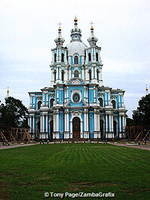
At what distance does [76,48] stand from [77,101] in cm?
1555

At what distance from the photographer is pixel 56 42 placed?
6906 cm

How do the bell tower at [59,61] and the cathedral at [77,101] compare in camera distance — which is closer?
the cathedral at [77,101]

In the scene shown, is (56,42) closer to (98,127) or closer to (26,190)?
(98,127)

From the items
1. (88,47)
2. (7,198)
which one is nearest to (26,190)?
(7,198)

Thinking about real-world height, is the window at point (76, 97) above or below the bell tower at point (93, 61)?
below

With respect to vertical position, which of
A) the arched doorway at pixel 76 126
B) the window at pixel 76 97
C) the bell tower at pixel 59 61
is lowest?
the arched doorway at pixel 76 126

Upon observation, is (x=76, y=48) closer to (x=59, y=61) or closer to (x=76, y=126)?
(x=59, y=61)

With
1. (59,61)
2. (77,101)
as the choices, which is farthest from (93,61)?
(77,101)

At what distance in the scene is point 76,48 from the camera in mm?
67688

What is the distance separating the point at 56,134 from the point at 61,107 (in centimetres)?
625

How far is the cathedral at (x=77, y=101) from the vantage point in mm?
58656

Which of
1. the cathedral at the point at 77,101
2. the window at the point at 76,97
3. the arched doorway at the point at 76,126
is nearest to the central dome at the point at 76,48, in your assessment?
the cathedral at the point at 77,101

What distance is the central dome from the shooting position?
220 feet

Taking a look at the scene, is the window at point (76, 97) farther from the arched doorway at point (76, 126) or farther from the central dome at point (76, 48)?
the central dome at point (76, 48)
